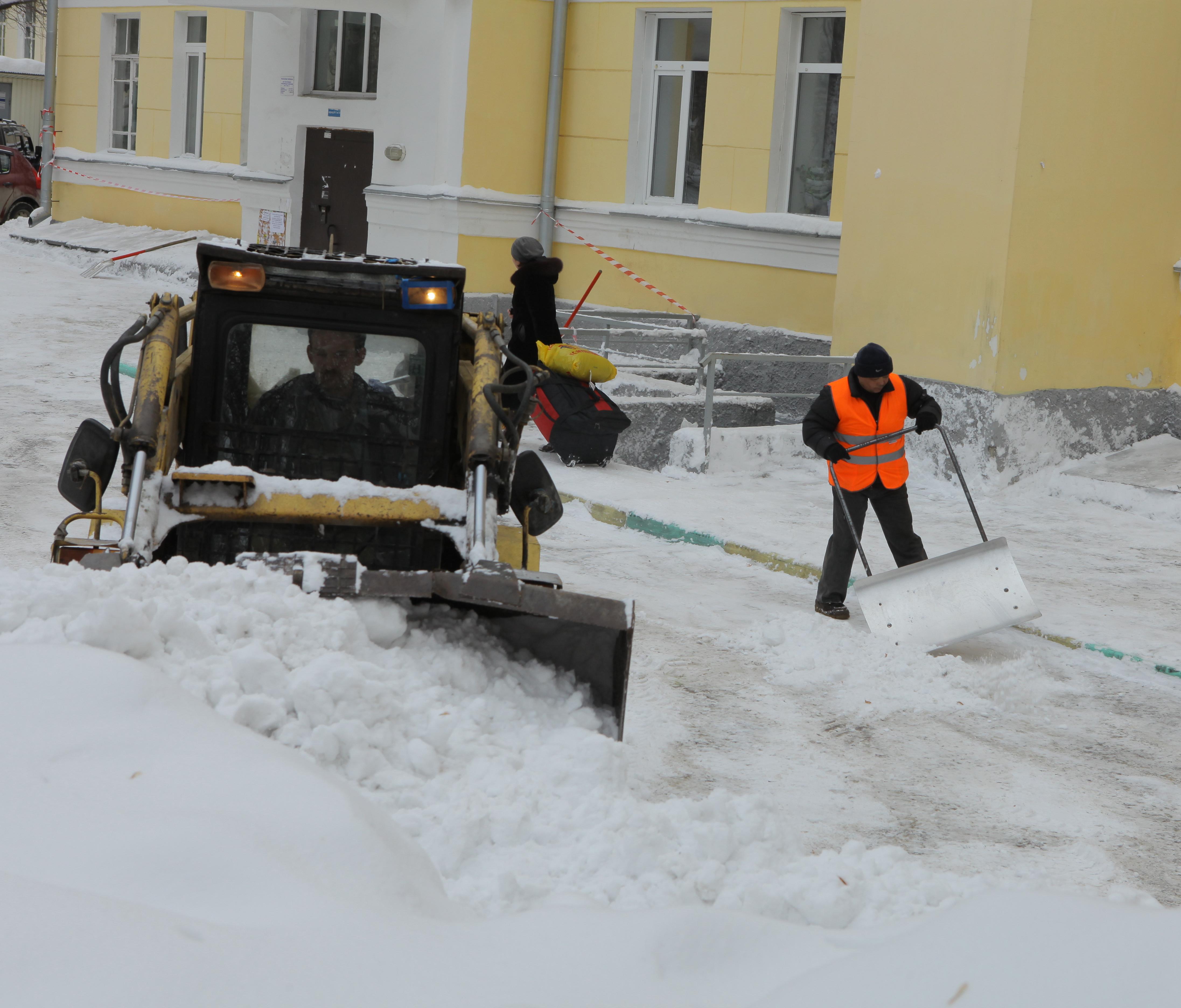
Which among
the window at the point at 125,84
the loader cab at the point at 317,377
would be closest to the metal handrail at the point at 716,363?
the loader cab at the point at 317,377

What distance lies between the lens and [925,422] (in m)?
6.45

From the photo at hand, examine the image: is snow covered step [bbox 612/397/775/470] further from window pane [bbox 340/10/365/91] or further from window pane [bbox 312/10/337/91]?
window pane [bbox 312/10/337/91]

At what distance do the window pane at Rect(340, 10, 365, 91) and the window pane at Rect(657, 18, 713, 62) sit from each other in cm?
423

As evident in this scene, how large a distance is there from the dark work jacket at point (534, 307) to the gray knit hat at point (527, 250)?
3 centimetres

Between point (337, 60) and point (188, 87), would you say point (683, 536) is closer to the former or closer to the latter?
point (337, 60)

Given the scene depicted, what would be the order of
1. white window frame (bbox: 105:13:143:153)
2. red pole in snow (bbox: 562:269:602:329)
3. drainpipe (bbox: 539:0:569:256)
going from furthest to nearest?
white window frame (bbox: 105:13:143:153) < drainpipe (bbox: 539:0:569:256) < red pole in snow (bbox: 562:269:602:329)

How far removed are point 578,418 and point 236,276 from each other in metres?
5.12

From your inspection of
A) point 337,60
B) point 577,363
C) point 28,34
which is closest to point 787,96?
point 577,363

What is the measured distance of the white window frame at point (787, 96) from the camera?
13391 mm

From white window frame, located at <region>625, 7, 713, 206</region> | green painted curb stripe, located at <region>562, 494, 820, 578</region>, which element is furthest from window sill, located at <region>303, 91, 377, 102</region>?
green painted curb stripe, located at <region>562, 494, 820, 578</region>

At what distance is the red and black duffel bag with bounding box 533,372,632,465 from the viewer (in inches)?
378

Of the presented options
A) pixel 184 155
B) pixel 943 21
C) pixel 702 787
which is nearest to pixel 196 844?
pixel 702 787

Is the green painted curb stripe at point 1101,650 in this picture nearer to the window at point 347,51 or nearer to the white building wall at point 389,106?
the white building wall at point 389,106

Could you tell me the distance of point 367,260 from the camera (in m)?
4.86
